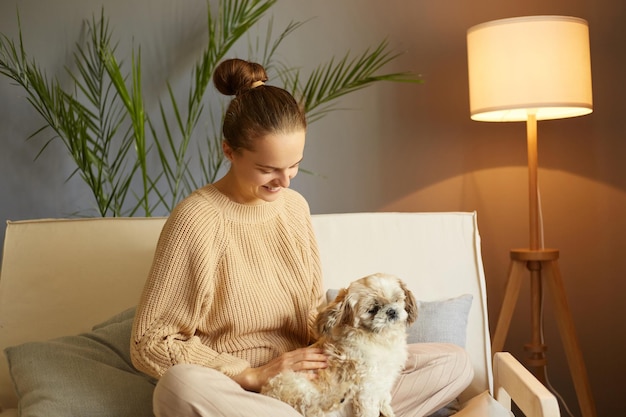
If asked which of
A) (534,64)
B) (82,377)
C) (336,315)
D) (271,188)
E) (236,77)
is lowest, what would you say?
(82,377)

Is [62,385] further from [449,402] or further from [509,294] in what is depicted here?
[509,294]

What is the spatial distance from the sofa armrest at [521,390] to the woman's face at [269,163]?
2.33 ft

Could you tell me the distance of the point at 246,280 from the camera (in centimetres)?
192

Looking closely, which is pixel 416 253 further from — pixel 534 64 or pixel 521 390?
pixel 534 64

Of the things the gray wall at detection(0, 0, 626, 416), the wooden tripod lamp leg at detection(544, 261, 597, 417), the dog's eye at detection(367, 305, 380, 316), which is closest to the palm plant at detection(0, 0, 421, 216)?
the gray wall at detection(0, 0, 626, 416)

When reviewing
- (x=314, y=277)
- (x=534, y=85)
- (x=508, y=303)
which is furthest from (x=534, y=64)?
(x=314, y=277)

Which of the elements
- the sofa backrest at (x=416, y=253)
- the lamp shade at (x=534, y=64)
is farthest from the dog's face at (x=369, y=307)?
the lamp shade at (x=534, y=64)

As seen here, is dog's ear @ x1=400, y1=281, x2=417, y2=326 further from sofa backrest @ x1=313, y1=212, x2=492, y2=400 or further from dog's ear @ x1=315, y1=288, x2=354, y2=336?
sofa backrest @ x1=313, y1=212, x2=492, y2=400

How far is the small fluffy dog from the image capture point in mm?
1686

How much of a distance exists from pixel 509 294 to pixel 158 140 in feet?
4.91

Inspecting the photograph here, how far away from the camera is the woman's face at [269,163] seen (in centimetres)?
179

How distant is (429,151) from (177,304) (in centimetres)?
165

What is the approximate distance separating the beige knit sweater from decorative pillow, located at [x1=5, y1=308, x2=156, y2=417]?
0.65 ft

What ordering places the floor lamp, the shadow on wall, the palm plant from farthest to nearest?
1. the shadow on wall
2. the palm plant
3. the floor lamp
